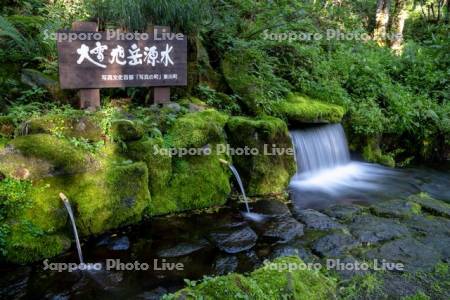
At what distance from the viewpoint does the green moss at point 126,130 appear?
19.4ft

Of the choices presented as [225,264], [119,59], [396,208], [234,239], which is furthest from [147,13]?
[396,208]

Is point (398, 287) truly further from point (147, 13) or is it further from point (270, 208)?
point (147, 13)

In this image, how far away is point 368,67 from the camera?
468 inches

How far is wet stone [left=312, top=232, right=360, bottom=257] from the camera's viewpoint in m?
5.22

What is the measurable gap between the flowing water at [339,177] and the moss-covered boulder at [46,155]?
3.80m

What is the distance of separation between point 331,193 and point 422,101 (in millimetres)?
6199

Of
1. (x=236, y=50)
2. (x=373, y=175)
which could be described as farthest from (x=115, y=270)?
(x=373, y=175)

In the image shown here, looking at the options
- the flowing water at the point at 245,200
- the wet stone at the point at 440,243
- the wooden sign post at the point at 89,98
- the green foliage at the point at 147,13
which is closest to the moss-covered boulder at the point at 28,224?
the wooden sign post at the point at 89,98

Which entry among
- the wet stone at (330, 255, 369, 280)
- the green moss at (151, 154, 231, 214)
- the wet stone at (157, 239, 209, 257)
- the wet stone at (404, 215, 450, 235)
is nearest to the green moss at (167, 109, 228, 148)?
the green moss at (151, 154, 231, 214)

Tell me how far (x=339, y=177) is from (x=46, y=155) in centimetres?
625

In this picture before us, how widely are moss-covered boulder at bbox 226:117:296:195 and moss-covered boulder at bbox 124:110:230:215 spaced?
404 mm

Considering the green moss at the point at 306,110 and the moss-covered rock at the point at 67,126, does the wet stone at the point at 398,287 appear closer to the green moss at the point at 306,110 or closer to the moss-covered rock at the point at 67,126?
the moss-covered rock at the point at 67,126

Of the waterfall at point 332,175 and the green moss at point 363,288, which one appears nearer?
the green moss at point 363,288

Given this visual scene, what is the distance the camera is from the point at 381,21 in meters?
15.6
